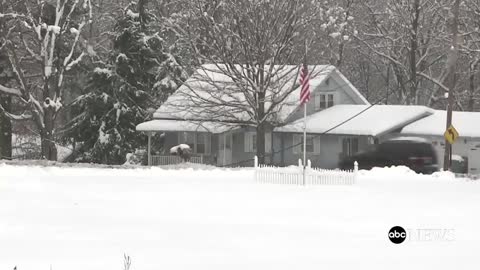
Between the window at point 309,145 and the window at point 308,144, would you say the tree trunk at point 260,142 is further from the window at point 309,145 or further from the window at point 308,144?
the window at point 309,145

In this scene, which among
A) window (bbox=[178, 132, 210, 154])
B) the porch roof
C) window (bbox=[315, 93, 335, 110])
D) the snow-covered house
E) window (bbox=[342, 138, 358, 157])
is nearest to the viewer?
the snow-covered house

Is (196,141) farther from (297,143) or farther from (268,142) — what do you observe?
(297,143)

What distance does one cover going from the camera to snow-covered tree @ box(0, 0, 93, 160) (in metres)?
38.9

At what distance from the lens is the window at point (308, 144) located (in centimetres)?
4145

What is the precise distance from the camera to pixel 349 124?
3984cm

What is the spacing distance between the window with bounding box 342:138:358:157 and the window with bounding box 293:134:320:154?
4.96 feet

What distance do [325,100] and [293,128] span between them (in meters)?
5.01

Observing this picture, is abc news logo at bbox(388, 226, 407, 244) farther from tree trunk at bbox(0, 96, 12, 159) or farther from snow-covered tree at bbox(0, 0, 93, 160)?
tree trunk at bbox(0, 96, 12, 159)

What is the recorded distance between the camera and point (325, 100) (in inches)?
1748

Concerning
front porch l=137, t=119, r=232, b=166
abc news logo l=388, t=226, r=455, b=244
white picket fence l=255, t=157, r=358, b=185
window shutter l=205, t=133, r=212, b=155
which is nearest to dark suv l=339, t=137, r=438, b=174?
front porch l=137, t=119, r=232, b=166

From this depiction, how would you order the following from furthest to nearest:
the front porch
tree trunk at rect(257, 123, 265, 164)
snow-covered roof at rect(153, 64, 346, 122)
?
the front porch, snow-covered roof at rect(153, 64, 346, 122), tree trunk at rect(257, 123, 265, 164)

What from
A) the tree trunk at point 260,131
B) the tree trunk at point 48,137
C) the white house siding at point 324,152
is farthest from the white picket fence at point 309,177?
the tree trunk at point 48,137

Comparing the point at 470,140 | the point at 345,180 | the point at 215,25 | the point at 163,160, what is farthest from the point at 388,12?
the point at 345,180

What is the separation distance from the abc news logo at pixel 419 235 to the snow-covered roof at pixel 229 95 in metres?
23.8
